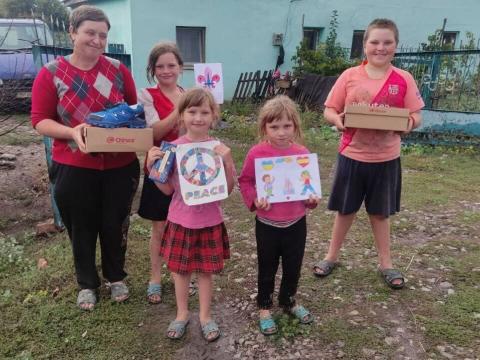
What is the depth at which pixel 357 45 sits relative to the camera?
13.6m

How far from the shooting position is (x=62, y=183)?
8.82 ft

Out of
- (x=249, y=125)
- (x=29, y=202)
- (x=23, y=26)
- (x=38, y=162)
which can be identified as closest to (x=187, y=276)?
(x=29, y=202)

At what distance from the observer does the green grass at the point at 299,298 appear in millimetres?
2713

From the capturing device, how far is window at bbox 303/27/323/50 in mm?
13127

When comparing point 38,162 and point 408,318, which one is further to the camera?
point 38,162

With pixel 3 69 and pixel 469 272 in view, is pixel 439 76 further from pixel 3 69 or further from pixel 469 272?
pixel 3 69

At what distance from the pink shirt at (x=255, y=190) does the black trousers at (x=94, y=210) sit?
2.69 feet

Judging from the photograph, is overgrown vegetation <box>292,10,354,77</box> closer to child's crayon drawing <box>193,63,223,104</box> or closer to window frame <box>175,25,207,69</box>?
window frame <box>175,25,207,69</box>

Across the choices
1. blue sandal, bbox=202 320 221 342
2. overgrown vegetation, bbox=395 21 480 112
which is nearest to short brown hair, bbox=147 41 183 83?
blue sandal, bbox=202 320 221 342

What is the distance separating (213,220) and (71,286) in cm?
146

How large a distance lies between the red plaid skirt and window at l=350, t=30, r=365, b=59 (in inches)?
489

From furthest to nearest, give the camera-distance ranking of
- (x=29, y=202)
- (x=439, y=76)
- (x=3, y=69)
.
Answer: (x=3, y=69) → (x=439, y=76) → (x=29, y=202)

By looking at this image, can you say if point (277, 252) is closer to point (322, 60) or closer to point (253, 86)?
point (253, 86)

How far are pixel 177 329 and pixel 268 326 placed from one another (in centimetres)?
58
